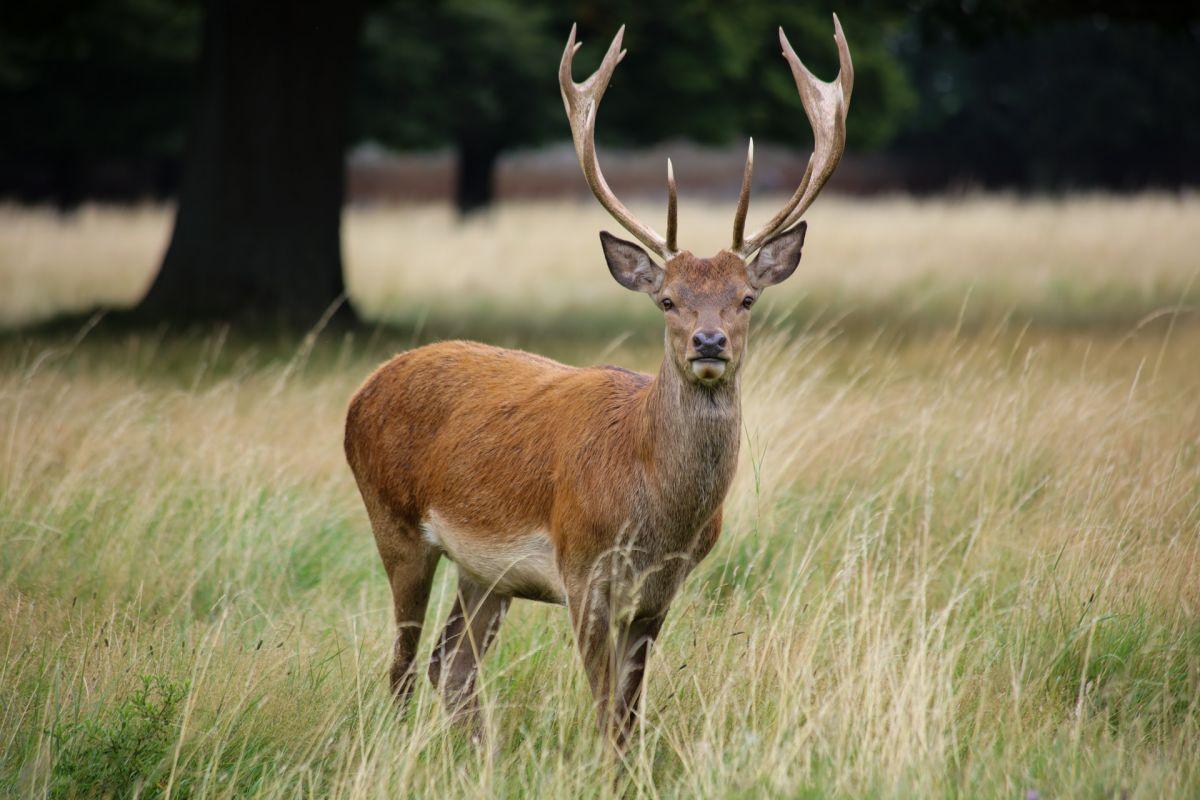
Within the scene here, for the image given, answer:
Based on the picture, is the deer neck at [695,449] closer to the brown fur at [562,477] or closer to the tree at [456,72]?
the brown fur at [562,477]

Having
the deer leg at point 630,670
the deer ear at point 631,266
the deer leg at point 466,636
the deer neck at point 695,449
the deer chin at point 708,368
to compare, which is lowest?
the deer leg at point 466,636

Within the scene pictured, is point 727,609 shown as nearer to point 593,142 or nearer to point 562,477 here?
point 562,477

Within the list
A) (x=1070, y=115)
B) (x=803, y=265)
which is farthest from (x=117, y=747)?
(x=1070, y=115)

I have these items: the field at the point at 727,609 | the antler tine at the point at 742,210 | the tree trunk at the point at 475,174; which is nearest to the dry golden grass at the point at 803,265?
the field at the point at 727,609

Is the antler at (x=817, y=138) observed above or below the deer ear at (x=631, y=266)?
above

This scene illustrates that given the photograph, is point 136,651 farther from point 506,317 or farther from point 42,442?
point 506,317

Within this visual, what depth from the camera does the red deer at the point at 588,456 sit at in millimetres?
3777

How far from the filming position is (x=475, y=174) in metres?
27.1

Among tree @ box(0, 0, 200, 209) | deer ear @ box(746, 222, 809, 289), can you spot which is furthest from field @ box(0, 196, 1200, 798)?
tree @ box(0, 0, 200, 209)

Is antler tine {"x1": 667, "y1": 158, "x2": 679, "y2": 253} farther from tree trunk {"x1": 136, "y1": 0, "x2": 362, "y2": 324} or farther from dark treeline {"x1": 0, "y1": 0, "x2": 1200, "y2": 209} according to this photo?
dark treeline {"x1": 0, "y1": 0, "x2": 1200, "y2": 209}

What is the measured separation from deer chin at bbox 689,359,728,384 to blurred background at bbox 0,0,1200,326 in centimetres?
767

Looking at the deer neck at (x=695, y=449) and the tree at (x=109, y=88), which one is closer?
the deer neck at (x=695, y=449)

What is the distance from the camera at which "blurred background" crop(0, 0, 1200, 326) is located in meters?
11.1

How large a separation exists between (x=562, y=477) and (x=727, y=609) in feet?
2.68
